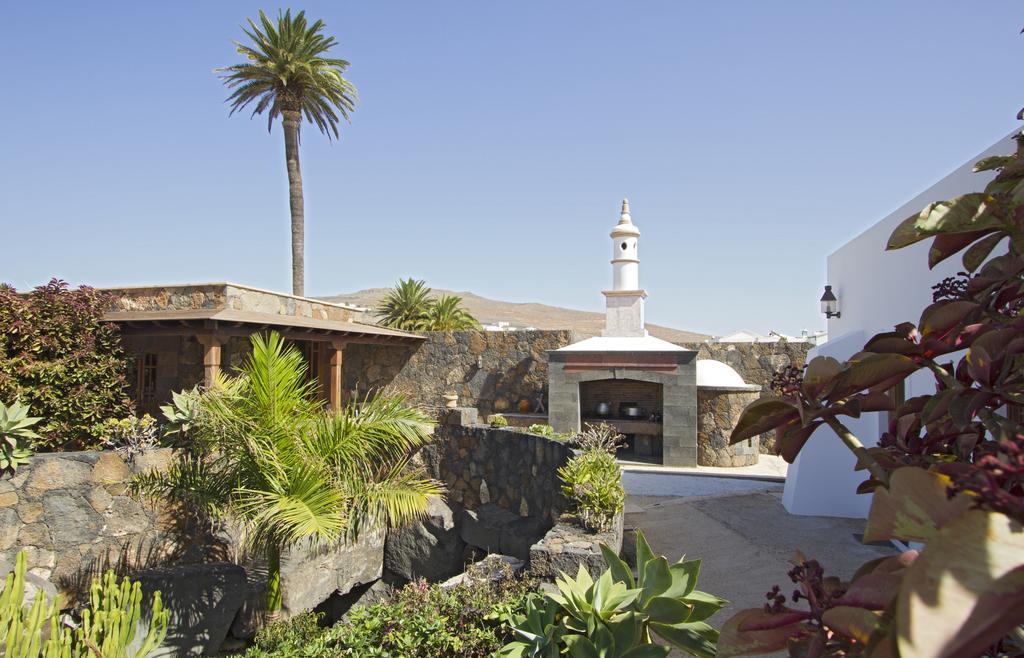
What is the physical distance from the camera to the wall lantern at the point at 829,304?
35.0 ft

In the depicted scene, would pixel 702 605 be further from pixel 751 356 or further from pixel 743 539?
pixel 751 356

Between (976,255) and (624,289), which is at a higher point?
A: (624,289)

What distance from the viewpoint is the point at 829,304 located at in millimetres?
10766

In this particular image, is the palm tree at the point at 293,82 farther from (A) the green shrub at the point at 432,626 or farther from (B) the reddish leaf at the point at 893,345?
(B) the reddish leaf at the point at 893,345

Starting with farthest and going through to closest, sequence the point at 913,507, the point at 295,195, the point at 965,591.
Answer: the point at 295,195 → the point at 913,507 → the point at 965,591

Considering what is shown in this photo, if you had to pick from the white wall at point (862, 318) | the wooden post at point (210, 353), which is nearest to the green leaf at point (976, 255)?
the white wall at point (862, 318)

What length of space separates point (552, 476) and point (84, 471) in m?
5.97

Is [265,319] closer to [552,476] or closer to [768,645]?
[552,476]

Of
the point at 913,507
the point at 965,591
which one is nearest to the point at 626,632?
the point at 913,507

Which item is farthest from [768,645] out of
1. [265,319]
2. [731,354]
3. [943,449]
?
[731,354]

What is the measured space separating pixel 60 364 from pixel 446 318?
11882mm

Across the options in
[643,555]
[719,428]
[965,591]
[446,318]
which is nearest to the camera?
[965,591]

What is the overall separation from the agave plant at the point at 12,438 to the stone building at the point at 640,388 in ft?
37.9

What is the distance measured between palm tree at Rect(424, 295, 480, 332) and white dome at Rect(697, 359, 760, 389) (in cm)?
776
